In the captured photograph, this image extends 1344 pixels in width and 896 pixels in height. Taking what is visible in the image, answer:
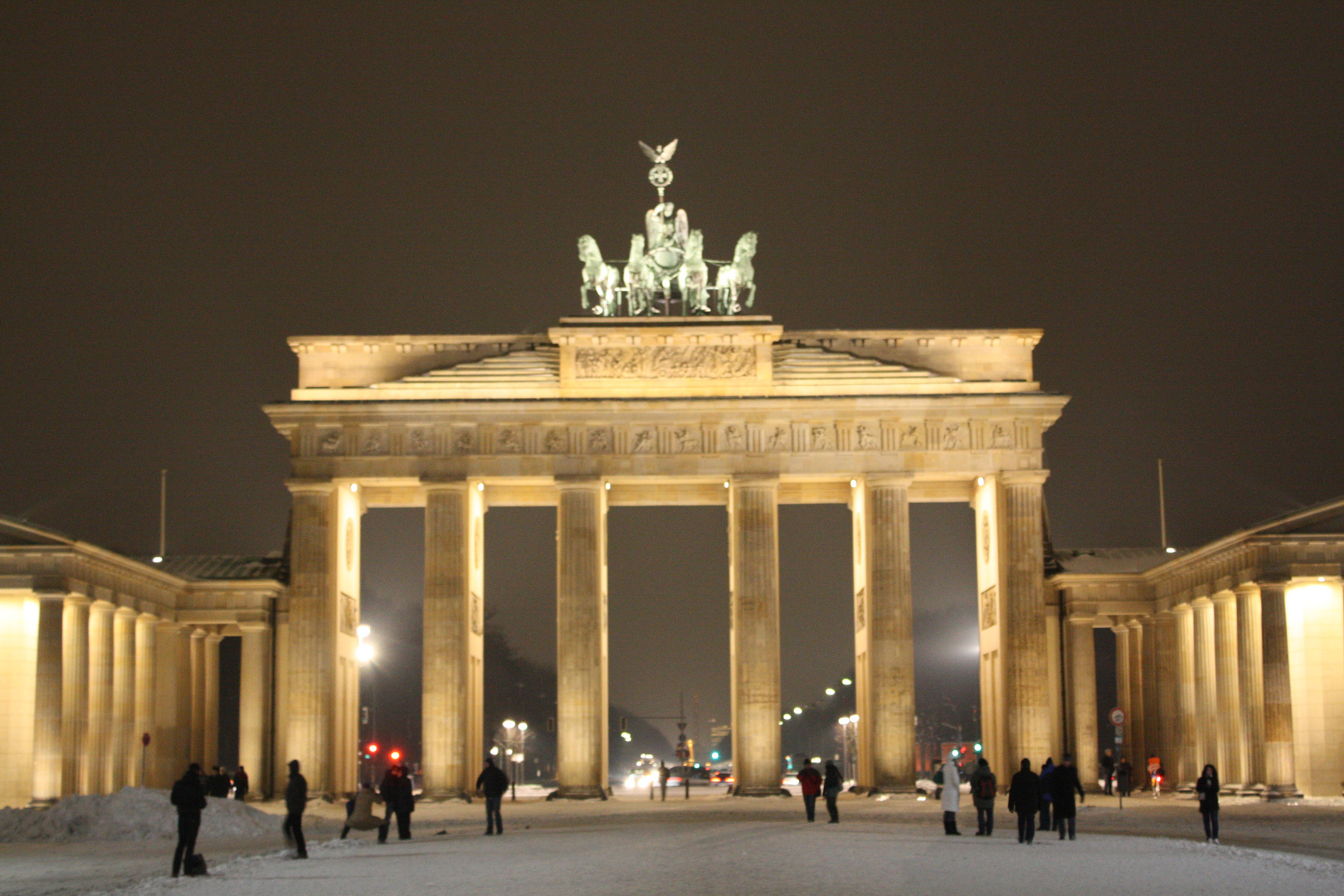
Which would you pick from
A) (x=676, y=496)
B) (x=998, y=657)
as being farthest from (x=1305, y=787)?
(x=676, y=496)

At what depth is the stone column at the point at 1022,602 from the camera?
203 ft

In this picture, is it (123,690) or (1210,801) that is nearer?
(1210,801)

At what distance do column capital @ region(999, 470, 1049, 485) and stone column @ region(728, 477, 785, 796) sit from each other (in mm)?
8090

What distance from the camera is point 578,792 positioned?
6150 cm

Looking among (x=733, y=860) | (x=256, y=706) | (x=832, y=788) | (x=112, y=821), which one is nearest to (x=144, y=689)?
(x=256, y=706)

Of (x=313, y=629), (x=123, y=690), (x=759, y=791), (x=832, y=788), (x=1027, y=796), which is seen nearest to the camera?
(x=1027, y=796)

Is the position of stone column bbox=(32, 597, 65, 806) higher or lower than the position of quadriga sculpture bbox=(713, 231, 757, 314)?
lower

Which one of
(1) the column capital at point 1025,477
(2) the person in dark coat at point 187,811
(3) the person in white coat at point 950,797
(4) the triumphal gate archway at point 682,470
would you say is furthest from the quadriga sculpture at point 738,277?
(2) the person in dark coat at point 187,811

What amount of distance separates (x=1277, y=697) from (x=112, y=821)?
32280 millimetres

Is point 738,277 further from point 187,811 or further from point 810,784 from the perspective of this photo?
point 187,811

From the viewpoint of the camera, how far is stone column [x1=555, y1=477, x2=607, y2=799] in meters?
61.9

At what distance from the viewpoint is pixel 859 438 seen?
63.3 meters

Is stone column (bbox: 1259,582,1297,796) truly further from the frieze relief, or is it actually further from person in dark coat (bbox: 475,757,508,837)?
person in dark coat (bbox: 475,757,508,837)

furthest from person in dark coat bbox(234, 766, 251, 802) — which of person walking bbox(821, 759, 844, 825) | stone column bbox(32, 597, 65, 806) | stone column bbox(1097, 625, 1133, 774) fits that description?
stone column bbox(1097, 625, 1133, 774)
